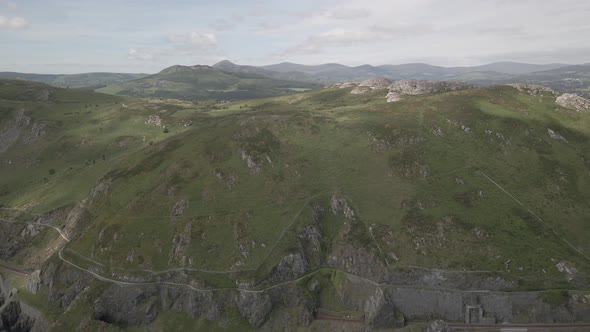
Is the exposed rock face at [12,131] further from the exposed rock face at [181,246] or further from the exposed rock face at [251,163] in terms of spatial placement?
the exposed rock face at [181,246]

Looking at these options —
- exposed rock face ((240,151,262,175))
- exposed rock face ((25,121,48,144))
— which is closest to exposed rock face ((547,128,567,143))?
exposed rock face ((240,151,262,175))

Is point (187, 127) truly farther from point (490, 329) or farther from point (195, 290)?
point (490, 329)

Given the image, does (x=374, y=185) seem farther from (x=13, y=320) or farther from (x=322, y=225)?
(x=13, y=320)

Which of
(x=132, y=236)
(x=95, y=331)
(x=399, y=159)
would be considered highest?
(x=399, y=159)

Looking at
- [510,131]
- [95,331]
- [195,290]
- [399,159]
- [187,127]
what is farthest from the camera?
[187,127]

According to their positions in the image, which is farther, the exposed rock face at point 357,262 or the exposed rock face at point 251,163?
the exposed rock face at point 251,163

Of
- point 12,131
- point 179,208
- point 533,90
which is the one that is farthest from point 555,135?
point 12,131

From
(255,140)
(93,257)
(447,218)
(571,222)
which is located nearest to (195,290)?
(93,257)

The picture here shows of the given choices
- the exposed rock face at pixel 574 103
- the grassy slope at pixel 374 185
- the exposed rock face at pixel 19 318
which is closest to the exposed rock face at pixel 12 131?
the grassy slope at pixel 374 185
